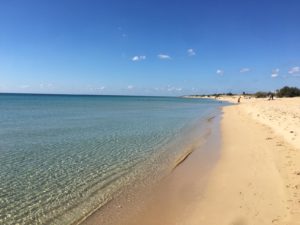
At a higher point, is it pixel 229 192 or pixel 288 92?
pixel 288 92

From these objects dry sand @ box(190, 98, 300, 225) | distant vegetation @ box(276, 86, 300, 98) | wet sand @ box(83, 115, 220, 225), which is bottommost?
wet sand @ box(83, 115, 220, 225)

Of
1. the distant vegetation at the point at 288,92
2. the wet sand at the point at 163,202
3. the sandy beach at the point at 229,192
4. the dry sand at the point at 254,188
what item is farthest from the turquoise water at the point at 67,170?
the distant vegetation at the point at 288,92

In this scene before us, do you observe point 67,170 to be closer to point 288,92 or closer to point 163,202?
point 163,202

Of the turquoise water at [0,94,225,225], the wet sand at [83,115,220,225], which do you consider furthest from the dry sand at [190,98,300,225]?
the turquoise water at [0,94,225,225]

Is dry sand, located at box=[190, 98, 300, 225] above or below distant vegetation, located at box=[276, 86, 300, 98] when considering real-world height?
below

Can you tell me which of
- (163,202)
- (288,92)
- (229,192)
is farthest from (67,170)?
(288,92)

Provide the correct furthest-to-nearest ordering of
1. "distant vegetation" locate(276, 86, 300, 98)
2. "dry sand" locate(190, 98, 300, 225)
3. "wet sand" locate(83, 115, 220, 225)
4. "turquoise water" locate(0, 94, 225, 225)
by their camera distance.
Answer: "distant vegetation" locate(276, 86, 300, 98) < "turquoise water" locate(0, 94, 225, 225) < "wet sand" locate(83, 115, 220, 225) < "dry sand" locate(190, 98, 300, 225)

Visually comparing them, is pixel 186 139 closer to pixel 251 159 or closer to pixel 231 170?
pixel 251 159

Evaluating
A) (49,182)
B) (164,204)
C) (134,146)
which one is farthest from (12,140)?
(164,204)

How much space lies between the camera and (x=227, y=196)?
7309mm

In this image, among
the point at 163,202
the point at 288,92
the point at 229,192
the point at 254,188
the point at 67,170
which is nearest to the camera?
the point at 163,202

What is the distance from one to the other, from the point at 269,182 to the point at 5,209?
721cm

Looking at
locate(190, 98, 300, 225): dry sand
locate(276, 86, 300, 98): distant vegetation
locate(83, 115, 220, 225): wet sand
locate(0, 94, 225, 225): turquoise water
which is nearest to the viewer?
Result: locate(190, 98, 300, 225): dry sand

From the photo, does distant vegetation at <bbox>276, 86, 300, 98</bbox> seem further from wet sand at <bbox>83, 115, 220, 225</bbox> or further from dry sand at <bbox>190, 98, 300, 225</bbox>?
wet sand at <bbox>83, 115, 220, 225</bbox>
